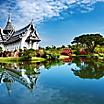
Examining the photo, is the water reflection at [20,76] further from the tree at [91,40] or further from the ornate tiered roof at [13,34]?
the tree at [91,40]

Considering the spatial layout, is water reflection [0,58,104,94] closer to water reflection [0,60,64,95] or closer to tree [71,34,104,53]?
water reflection [0,60,64,95]

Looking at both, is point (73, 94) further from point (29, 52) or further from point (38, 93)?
point (29, 52)

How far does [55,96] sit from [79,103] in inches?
64.9

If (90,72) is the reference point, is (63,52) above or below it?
above

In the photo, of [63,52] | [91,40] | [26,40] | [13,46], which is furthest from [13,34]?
[91,40]

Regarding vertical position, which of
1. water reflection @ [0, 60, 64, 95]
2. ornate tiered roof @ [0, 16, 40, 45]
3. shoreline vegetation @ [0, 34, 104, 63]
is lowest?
water reflection @ [0, 60, 64, 95]

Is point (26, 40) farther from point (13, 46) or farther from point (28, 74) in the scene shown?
point (28, 74)

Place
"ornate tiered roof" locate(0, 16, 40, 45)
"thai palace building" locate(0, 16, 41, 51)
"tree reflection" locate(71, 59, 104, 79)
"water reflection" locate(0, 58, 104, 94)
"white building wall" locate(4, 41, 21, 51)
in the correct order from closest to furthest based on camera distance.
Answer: "water reflection" locate(0, 58, 104, 94), "tree reflection" locate(71, 59, 104, 79), "thai palace building" locate(0, 16, 41, 51), "ornate tiered roof" locate(0, 16, 40, 45), "white building wall" locate(4, 41, 21, 51)

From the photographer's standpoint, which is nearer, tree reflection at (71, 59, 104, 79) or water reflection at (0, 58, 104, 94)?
water reflection at (0, 58, 104, 94)

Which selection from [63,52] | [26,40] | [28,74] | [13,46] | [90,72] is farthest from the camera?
[13,46]

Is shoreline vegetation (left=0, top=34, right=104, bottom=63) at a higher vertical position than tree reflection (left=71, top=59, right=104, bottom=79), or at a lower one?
higher

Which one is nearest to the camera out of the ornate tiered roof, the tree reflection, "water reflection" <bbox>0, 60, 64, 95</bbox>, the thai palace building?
"water reflection" <bbox>0, 60, 64, 95</bbox>

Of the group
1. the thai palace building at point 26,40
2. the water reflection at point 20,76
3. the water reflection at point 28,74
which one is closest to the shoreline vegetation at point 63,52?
the thai palace building at point 26,40

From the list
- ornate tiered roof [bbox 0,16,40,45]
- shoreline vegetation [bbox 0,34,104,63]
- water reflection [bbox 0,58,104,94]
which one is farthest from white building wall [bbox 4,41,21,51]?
water reflection [bbox 0,58,104,94]
